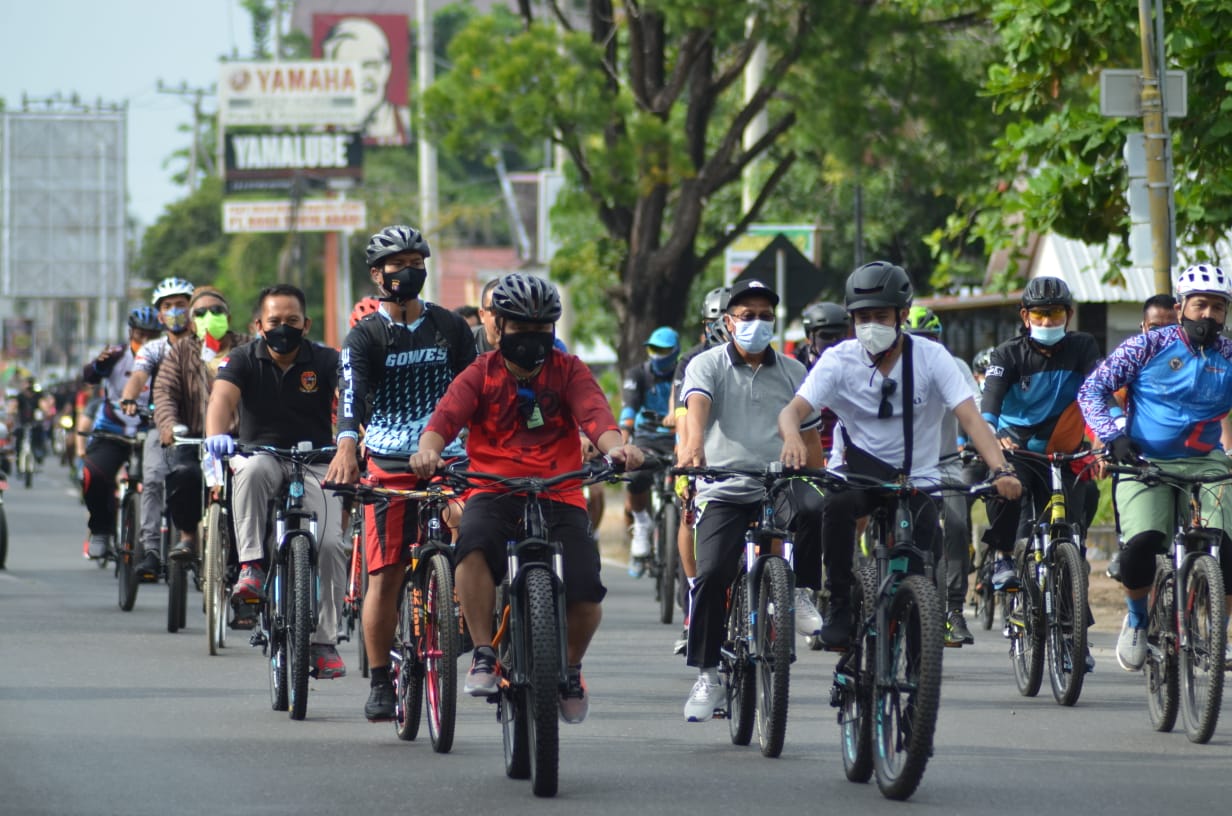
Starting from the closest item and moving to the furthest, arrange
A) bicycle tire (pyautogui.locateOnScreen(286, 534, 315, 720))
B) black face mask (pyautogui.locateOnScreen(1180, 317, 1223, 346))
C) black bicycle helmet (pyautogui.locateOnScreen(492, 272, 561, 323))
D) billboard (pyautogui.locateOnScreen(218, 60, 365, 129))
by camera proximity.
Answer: black bicycle helmet (pyautogui.locateOnScreen(492, 272, 561, 323)) < bicycle tire (pyautogui.locateOnScreen(286, 534, 315, 720)) < black face mask (pyautogui.locateOnScreen(1180, 317, 1223, 346)) < billboard (pyautogui.locateOnScreen(218, 60, 365, 129))

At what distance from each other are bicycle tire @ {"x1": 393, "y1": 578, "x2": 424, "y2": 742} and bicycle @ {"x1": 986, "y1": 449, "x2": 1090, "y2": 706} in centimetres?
302

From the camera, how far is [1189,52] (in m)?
14.9

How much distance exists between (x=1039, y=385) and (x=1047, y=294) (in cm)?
51

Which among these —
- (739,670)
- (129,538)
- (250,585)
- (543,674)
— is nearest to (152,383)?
(129,538)

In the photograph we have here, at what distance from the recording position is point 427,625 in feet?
28.8

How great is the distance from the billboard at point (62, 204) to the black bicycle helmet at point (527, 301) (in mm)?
67163

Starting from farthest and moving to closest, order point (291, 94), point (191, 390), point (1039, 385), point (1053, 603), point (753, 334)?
point (291, 94)
point (191, 390)
point (1039, 385)
point (1053, 603)
point (753, 334)

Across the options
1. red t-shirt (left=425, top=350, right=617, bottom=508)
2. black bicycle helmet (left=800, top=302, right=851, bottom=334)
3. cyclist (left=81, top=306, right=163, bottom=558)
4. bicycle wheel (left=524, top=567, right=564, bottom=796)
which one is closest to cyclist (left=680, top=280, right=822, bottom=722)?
red t-shirt (left=425, top=350, right=617, bottom=508)

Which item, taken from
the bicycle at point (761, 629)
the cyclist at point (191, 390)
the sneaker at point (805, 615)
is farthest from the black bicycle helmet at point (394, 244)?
the cyclist at point (191, 390)

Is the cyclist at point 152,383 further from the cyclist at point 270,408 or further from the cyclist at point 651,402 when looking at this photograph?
the cyclist at point 651,402

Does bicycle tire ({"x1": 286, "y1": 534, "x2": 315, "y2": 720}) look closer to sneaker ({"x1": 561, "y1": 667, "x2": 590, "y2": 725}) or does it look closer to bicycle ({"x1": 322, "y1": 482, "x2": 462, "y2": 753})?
bicycle ({"x1": 322, "y1": 482, "x2": 462, "y2": 753})

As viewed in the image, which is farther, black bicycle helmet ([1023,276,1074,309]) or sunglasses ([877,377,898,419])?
black bicycle helmet ([1023,276,1074,309])

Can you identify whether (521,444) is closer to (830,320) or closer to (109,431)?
(830,320)

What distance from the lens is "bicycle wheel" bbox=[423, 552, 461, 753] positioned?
8523mm
